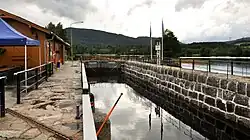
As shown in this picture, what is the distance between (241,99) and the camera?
8664 millimetres

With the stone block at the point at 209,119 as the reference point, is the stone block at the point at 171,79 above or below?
above

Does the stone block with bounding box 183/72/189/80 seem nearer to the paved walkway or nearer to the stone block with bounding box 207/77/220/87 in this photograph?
the stone block with bounding box 207/77/220/87

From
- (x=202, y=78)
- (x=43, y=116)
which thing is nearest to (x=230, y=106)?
(x=202, y=78)

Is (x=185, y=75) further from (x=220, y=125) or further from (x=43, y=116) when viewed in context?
(x=43, y=116)

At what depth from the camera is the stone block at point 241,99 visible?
8.36m

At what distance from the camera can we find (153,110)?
1237cm

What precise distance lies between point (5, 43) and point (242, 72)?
8568 millimetres

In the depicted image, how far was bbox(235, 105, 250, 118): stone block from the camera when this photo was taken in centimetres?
828

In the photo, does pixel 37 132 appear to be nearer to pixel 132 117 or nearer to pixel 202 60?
pixel 132 117

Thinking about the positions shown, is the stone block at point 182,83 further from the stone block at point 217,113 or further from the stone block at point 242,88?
the stone block at point 242,88

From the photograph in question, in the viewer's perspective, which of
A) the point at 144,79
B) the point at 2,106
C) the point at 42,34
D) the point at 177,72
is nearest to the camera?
the point at 2,106

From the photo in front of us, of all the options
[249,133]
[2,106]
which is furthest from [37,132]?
[249,133]

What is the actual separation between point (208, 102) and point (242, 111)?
2.44 m

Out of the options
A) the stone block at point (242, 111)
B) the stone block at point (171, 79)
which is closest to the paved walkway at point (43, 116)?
the stone block at point (242, 111)
